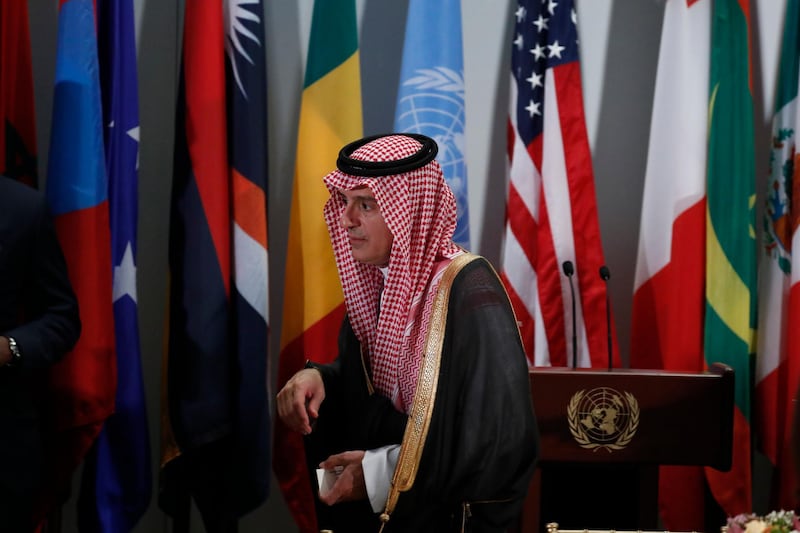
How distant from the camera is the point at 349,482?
1.94 metres

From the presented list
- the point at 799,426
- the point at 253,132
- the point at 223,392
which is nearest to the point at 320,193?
the point at 253,132

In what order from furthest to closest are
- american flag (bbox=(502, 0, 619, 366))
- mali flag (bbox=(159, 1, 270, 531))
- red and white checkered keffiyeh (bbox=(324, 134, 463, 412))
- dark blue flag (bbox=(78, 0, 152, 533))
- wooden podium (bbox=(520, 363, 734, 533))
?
american flag (bbox=(502, 0, 619, 366)) < mali flag (bbox=(159, 1, 270, 531)) < dark blue flag (bbox=(78, 0, 152, 533)) < wooden podium (bbox=(520, 363, 734, 533)) < red and white checkered keffiyeh (bbox=(324, 134, 463, 412))

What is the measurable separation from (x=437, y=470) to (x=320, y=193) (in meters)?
1.92

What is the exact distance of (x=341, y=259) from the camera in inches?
90.9

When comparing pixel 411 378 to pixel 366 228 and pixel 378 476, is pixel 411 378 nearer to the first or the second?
pixel 378 476

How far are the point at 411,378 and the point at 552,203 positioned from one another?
71.8 inches

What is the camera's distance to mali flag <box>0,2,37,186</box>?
10.2 ft

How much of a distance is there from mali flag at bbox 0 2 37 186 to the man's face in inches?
58.1

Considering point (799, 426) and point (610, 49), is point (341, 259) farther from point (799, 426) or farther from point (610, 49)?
point (610, 49)

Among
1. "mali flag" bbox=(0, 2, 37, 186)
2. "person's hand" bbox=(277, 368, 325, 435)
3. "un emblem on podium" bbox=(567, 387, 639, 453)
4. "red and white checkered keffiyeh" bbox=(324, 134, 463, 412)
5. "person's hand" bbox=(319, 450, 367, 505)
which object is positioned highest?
"mali flag" bbox=(0, 2, 37, 186)

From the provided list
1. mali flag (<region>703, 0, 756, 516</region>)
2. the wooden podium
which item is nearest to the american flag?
mali flag (<region>703, 0, 756, 516</region>)

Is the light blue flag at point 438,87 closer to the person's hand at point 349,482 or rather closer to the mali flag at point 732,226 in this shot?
the mali flag at point 732,226

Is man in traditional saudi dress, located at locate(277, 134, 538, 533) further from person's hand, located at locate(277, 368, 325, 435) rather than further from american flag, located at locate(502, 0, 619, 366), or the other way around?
american flag, located at locate(502, 0, 619, 366)

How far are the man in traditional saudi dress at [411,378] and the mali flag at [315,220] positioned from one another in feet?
4.14
